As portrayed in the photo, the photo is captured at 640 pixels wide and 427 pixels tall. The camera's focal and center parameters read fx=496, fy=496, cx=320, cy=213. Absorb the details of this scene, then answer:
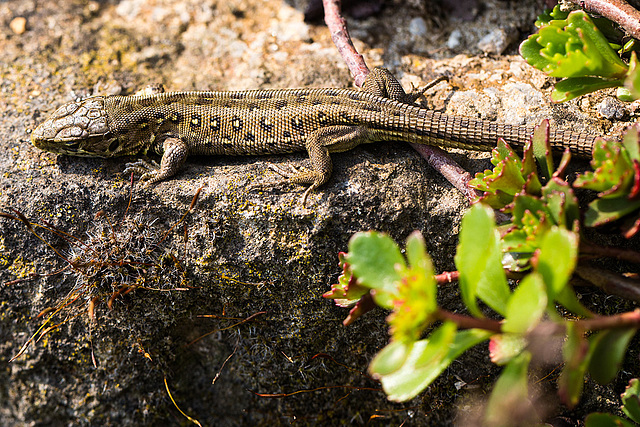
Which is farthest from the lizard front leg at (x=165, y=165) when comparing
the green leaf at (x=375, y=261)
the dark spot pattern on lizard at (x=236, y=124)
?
the green leaf at (x=375, y=261)

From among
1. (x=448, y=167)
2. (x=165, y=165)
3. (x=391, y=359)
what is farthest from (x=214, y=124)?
(x=391, y=359)

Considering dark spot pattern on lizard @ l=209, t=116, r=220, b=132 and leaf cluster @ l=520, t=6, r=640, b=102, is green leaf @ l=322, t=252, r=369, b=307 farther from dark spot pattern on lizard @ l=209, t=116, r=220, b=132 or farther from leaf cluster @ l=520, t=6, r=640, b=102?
dark spot pattern on lizard @ l=209, t=116, r=220, b=132

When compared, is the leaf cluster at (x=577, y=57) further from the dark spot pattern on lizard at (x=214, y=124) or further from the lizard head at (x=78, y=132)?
the lizard head at (x=78, y=132)

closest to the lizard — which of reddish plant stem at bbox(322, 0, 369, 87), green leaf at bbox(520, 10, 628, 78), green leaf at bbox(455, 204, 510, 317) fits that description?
reddish plant stem at bbox(322, 0, 369, 87)

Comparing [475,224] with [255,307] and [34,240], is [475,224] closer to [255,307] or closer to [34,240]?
[255,307]

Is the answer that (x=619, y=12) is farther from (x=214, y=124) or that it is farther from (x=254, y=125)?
(x=214, y=124)

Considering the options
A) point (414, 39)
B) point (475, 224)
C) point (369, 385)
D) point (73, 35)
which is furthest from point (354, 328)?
point (73, 35)
